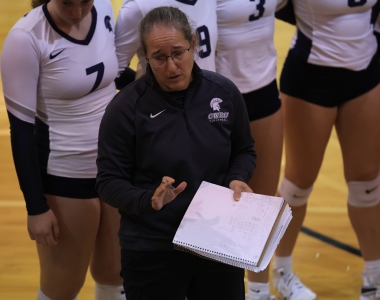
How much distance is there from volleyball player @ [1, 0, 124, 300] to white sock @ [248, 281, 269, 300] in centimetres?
78

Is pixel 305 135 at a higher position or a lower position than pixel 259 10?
lower

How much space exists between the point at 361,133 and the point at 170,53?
1.30 metres

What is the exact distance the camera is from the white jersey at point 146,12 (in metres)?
2.29

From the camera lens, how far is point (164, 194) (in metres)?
1.68

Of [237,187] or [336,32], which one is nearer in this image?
[237,187]

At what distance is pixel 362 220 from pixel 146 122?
4.95ft

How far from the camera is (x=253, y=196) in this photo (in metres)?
1.81

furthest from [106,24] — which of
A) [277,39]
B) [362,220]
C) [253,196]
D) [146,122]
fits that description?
[277,39]

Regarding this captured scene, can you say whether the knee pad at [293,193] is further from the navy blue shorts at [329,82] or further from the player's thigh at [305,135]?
the navy blue shorts at [329,82]

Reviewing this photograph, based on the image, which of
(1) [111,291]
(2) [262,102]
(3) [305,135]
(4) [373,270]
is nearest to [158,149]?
(1) [111,291]

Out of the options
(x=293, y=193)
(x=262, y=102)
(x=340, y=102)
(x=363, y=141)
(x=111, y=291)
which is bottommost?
(x=293, y=193)

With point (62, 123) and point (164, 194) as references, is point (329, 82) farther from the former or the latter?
point (164, 194)

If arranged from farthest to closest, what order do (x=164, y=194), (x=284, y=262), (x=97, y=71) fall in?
(x=284, y=262) < (x=97, y=71) < (x=164, y=194)

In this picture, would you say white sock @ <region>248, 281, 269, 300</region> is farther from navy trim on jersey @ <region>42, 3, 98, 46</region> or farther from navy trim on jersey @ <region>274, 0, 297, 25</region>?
navy trim on jersey @ <region>42, 3, 98, 46</region>
